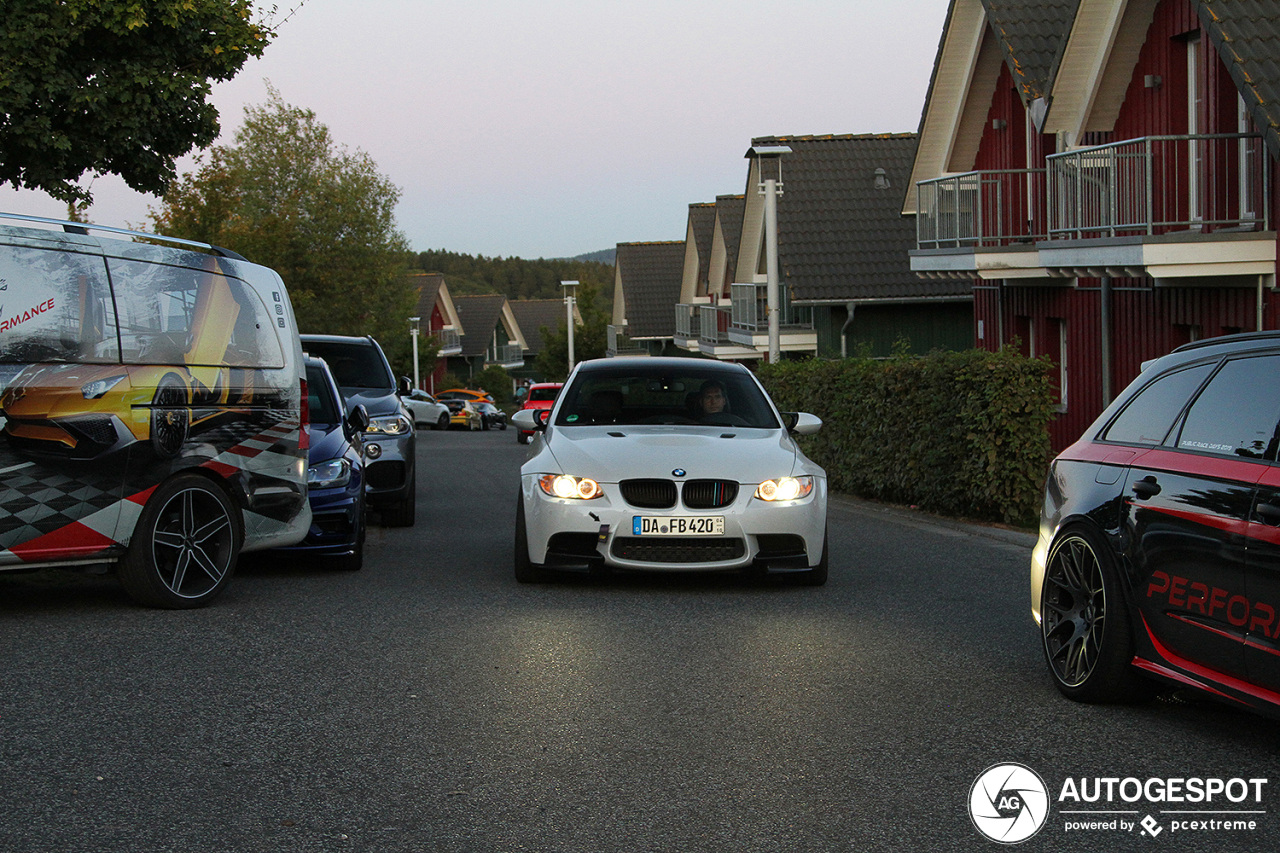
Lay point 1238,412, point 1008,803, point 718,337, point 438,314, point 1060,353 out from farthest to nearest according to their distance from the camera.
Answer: point 438,314, point 718,337, point 1060,353, point 1238,412, point 1008,803

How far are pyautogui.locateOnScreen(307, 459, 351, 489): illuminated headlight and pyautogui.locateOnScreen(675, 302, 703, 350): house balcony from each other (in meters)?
46.4

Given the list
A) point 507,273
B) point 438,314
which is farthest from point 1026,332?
point 507,273

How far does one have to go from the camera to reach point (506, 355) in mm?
109500

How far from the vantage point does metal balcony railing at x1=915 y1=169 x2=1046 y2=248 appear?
2252 cm

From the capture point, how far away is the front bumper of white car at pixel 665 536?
8812mm

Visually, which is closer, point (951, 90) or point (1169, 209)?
point (1169, 209)

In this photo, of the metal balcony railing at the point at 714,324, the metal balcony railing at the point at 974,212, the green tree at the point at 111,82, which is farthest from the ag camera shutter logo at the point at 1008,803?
the metal balcony railing at the point at 714,324

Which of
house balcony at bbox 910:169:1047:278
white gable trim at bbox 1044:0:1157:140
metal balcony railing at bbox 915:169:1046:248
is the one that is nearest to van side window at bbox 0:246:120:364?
white gable trim at bbox 1044:0:1157:140

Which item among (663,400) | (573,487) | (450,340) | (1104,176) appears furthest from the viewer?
(450,340)

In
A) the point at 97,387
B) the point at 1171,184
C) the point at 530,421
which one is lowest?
the point at 530,421

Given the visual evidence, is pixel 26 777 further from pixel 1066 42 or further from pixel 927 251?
pixel 927 251

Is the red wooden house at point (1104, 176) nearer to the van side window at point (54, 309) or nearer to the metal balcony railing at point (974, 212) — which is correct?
the metal balcony railing at point (974, 212)

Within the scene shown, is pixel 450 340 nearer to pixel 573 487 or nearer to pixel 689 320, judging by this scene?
pixel 689 320

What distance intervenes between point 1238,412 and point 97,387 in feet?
18.4
